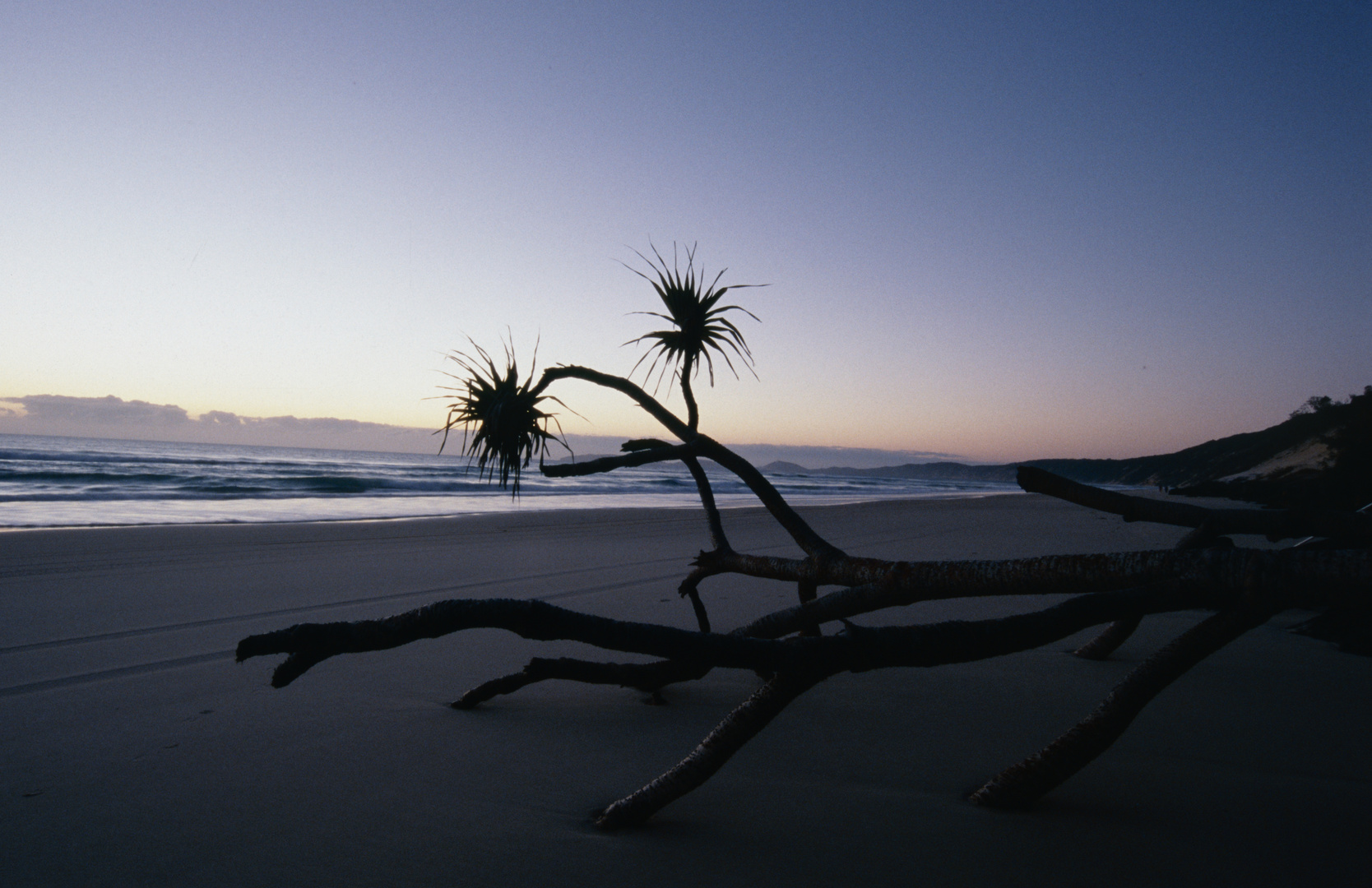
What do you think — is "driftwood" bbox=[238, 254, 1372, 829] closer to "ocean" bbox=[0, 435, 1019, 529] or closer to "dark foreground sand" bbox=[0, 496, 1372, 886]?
"dark foreground sand" bbox=[0, 496, 1372, 886]

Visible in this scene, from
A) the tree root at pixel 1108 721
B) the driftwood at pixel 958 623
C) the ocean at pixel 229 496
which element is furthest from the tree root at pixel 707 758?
the ocean at pixel 229 496

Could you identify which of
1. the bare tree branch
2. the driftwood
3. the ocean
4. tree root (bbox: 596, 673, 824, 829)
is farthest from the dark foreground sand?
the ocean

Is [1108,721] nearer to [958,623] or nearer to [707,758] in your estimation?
[958,623]

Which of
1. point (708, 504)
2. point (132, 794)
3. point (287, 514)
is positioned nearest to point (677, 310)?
point (708, 504)

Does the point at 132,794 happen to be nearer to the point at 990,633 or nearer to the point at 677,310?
the point at 990,633

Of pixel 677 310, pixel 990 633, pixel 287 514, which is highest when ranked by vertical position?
pixel 677 310

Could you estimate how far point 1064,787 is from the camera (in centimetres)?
256

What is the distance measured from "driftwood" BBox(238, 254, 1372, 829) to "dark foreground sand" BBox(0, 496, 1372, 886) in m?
0.25

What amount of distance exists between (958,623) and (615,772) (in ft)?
5.34

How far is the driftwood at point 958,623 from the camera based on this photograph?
4.69ft

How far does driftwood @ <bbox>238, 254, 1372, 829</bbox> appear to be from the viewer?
1.43 meters

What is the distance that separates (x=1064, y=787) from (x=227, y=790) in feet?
9.83

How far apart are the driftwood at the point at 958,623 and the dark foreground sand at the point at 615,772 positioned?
25cm

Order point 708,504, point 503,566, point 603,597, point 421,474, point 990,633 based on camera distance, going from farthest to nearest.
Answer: point 421,474
point 503,566
point 603,597
point 708,504
point 990,633
